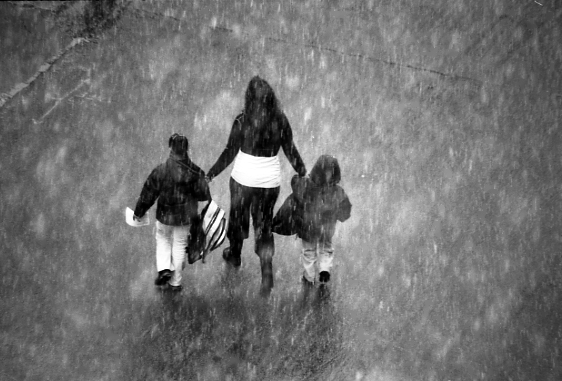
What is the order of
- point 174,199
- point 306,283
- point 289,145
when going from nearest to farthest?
1. point 174,199
2. point 289,145
3. point 306,283

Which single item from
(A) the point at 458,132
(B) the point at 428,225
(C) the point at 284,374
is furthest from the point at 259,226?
(A) the point at 458,132

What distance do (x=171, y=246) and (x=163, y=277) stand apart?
40 cm

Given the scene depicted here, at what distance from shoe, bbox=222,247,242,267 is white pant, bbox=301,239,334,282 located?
2.24ft

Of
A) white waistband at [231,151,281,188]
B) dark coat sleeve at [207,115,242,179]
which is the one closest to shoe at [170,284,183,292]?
dark coat sleeve at [207,115,242,179]

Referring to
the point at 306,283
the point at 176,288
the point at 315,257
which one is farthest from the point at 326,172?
the point at 176,288

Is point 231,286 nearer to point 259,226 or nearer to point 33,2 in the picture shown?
point 259,226

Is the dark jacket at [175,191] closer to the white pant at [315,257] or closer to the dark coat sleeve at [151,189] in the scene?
the dark coat sleeve at [151,189]

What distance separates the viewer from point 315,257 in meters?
6.13

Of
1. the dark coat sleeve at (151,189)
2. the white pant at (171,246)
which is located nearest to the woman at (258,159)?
the white pant at (171,246)

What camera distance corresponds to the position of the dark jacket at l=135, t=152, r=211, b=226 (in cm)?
530

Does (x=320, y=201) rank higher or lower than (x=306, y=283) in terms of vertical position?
higher

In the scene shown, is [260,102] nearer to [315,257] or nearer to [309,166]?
[315,257]

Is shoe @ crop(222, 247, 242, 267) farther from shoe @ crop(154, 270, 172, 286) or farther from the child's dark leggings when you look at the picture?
shoe @ crop(154, 270, 172, 286)

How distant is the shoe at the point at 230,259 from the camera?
251 inches
